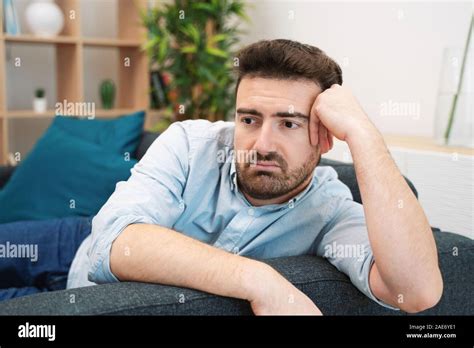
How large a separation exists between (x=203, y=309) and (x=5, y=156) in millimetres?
2319

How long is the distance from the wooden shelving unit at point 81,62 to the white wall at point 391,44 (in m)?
1.07

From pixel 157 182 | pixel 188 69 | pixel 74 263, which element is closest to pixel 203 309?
pixel 157 182

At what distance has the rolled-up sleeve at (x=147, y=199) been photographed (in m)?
1.03

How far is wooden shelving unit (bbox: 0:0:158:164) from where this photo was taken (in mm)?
2961

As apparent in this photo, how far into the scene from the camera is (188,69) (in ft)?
10.1

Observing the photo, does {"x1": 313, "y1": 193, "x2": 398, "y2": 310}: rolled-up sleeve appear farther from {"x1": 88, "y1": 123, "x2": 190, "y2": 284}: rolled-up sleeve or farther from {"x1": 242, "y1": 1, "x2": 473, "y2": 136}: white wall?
{"x1": 242, "y1": 1, "x2": 473, "y2": 136}: white wall

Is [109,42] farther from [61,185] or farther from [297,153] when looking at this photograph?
[297,153]

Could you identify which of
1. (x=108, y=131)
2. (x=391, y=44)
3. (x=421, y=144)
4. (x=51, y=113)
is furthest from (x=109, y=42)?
(x=421, y=144)

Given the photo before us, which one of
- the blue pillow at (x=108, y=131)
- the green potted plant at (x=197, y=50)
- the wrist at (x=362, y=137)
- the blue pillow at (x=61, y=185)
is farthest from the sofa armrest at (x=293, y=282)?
the green potted plant at (x=197, y=50)

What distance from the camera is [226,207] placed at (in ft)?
→ 3.85

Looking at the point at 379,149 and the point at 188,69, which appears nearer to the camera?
the point at 379,149

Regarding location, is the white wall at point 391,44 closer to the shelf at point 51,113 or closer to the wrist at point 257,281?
the shelf at point 51,113

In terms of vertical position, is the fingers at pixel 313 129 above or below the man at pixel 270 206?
above
